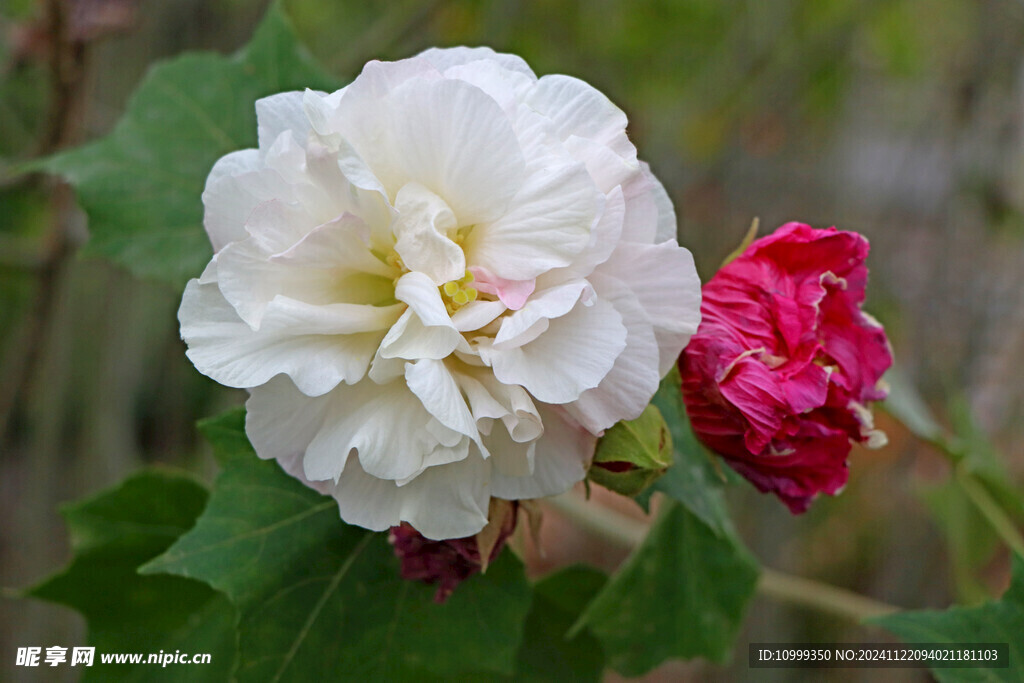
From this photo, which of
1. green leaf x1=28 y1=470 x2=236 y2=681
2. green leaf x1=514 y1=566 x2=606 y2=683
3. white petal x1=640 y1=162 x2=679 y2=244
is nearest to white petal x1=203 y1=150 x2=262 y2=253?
white petal x1=640 y1=162 x2=679 y2=244

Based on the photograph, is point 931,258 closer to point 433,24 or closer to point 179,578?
point 433,24

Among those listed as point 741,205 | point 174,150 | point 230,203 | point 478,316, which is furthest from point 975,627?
point 741,205

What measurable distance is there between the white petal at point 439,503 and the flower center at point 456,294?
8 centimetres

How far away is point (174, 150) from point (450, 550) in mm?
435

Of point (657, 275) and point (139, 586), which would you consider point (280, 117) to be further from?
point (139, 586)

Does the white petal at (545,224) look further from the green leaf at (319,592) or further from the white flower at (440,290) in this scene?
the green leaf at (319,592)

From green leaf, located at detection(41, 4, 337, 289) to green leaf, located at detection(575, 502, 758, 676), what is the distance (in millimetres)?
443

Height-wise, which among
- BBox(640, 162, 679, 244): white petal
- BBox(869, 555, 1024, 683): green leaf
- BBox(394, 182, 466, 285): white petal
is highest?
BBox(640, 162, 679, 244): white petal

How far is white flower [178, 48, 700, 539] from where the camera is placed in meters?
0.38

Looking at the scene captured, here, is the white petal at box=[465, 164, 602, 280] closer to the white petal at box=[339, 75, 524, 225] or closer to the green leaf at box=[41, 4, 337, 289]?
the white petal at box=[339, 75, 524, 225]

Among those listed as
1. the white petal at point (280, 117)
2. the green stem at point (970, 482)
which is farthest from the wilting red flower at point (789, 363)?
the green stem at point (970, 482)

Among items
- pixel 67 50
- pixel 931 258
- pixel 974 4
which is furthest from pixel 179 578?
pixel 974 4

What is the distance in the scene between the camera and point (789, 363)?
0.45 meters

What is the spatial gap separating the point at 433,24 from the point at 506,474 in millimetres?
1379
